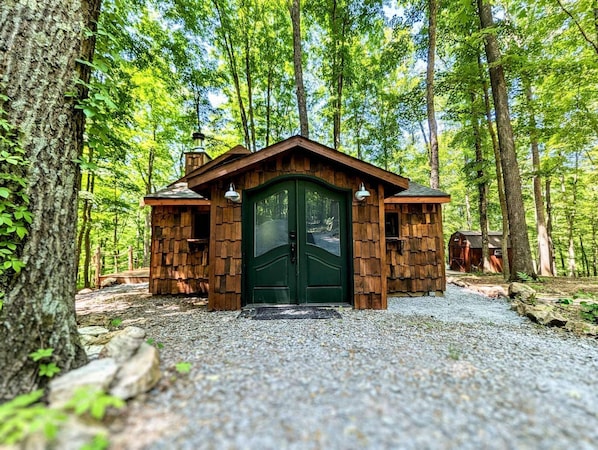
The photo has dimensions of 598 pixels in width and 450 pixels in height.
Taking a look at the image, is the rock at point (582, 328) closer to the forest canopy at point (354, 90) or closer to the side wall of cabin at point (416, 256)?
the side wall of cabin at point (416, 256)

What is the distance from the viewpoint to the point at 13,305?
185cm

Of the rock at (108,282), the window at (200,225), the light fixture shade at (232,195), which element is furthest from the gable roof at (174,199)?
the rock at (108,282)

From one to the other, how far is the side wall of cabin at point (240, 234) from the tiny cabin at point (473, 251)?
943 cm

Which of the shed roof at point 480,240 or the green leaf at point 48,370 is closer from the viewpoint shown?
the green leaf at point 48,370

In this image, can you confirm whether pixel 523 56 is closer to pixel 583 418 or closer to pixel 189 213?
pixel 583 418

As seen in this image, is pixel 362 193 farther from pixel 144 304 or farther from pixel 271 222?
pixel 144 304

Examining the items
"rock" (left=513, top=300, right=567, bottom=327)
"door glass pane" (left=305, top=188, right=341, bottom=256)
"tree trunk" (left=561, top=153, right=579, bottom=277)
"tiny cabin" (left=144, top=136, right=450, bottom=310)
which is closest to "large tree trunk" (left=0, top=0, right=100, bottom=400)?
"tiny cabin" (left=144, top=136, right=450, bottom=310)

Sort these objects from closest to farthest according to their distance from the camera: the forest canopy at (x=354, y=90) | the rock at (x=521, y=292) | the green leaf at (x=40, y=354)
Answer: the green leaf at (x=40, y=354)
the rock at (x=521, y=292)
the forest canopy at (x=354, y=90)

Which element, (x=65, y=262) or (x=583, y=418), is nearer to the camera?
(x=583, y=418)

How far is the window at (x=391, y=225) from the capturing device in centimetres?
580

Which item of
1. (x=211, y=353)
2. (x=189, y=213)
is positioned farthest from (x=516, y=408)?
(x=189, y=213)

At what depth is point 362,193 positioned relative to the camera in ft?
13.5

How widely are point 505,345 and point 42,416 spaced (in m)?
3.63

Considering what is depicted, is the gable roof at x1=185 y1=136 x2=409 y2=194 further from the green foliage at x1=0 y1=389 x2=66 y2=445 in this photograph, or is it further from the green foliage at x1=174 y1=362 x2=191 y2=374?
the green foliage at x1=0 y1=389 x2=66 y2=445
